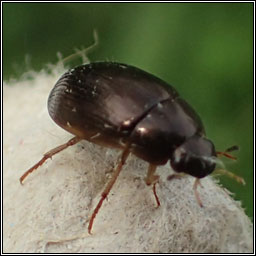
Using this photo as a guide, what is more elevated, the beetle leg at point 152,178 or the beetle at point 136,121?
the beetle at point 136,121

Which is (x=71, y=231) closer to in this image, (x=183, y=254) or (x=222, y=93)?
(x=183, y=254)

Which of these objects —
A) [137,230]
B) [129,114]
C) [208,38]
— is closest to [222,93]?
[208,38]

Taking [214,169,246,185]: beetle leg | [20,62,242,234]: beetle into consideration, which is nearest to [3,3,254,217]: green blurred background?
[214,169,246,185]: beetle leg

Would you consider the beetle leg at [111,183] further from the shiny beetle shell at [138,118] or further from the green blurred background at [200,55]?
the green blurred background at [200,55]

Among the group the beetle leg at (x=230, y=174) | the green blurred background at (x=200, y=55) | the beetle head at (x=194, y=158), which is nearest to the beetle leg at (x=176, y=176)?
the beetle head at (x=194, y=158)

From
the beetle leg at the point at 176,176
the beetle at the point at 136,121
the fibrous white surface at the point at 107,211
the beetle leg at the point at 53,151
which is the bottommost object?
the fibrous white surface at the point at 107,211

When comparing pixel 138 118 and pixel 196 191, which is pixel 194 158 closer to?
pixel 196 191
